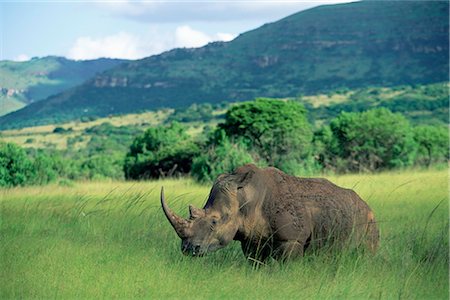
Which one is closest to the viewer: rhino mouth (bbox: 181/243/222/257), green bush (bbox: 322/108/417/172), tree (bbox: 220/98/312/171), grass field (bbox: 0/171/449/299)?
grass field (bbox: 0/171/449/299)

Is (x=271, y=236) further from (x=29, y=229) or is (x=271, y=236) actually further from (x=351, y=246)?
(x=29, y=229)

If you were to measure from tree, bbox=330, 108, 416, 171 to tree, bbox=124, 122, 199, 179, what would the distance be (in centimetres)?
788

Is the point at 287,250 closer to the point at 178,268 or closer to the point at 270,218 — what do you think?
the point at 270,218

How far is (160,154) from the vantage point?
42.1 meters

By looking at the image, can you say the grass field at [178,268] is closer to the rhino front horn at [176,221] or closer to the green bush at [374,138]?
the rhino front horn at [176,221]

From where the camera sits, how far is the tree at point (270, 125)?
36.7 metres

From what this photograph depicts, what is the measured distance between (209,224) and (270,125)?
33.6 m

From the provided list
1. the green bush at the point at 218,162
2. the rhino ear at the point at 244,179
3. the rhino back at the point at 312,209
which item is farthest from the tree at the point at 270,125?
the rhino ear at the point at 244,179

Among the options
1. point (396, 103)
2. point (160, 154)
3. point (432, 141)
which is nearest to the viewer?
point (160, 154)

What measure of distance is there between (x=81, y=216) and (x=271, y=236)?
4404mm

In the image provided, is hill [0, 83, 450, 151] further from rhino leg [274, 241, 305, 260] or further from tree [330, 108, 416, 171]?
rhino leg [274, 241, 305, 260]

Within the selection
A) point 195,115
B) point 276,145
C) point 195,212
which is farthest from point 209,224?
point 195,115

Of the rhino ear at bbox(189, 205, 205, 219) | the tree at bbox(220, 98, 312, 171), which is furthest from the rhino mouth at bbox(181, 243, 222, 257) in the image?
the tree at bbox(220, 98, 312, 171)

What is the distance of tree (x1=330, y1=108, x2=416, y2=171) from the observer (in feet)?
139
